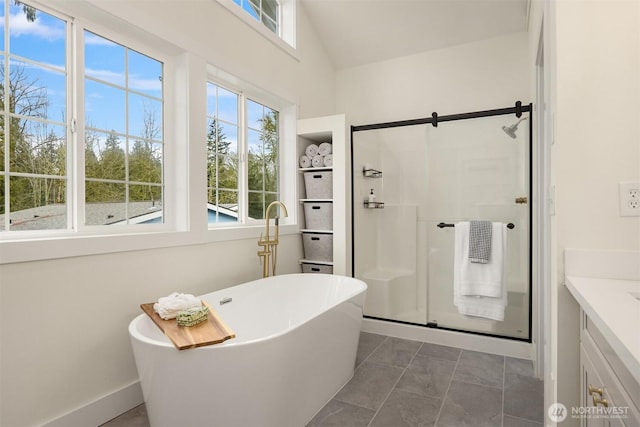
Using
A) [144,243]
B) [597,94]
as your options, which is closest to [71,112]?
[144,243]

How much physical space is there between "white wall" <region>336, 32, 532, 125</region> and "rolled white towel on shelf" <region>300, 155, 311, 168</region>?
919 millimetres

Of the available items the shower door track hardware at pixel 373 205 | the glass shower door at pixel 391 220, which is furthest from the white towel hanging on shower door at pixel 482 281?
the shower door track hardware at pixel 373 205

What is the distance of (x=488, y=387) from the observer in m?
2.33

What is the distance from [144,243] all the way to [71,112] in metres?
0.80

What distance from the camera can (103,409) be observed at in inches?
75.8

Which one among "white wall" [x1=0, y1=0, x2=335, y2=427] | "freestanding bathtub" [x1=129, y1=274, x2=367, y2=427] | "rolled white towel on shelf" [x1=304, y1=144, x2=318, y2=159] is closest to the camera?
"freestanding bathtub" [x1=129, y1=274, x2=367, y2=427]

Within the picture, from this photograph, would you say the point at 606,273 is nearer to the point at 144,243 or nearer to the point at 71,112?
the point at 144,243

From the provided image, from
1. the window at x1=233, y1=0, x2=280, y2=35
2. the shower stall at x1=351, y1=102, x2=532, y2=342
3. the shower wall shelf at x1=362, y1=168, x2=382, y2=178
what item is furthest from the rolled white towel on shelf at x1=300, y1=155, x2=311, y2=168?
the window at x1=233, y1=0, x2=280, y2=35

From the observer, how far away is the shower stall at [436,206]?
2.97 m

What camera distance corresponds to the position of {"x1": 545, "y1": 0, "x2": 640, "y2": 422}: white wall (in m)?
1.17

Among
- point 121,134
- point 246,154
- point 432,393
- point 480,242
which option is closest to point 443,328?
point 480,242

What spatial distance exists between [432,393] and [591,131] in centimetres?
177

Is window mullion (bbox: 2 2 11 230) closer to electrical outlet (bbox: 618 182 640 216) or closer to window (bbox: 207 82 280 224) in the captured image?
window (bbox: 207 82 280 224)

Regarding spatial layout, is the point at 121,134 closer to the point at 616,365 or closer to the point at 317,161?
the point at 317,161
